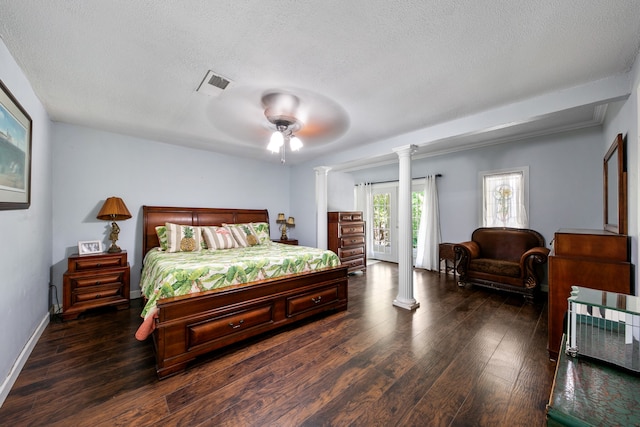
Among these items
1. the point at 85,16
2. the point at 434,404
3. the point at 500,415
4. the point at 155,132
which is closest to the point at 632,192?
the point at 500,415

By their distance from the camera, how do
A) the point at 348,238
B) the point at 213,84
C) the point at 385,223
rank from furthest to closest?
the point at 385,223 → the point at 348,238 → the point at 213,84

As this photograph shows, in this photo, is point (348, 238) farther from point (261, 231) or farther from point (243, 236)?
point (243, 236)

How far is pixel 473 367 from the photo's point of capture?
6.59 ft

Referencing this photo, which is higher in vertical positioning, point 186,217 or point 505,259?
point 186,217

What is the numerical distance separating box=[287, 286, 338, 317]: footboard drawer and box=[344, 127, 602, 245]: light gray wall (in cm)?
319

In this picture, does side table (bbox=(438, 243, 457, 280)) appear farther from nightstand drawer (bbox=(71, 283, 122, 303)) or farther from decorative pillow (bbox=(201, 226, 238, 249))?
nightstand drawer (bbox=(71, 283, 122, 303))

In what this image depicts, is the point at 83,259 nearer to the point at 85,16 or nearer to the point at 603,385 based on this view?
the point at 85,16

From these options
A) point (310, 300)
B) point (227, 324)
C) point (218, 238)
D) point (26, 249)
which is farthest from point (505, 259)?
point (26, 249)

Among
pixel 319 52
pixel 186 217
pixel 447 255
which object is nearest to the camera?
pixel 319 52

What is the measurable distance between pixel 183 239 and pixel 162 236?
336 mm

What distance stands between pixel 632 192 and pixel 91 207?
18.4ft

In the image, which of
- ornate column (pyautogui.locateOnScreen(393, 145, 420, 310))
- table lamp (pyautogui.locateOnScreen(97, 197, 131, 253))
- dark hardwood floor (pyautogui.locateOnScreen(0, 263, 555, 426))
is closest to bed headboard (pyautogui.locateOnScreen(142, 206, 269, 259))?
table lamp (pyautogui.locateOnScreen(97, 197, 131, 253))

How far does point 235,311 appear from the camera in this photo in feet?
7.57

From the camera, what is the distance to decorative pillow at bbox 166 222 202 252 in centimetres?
344
